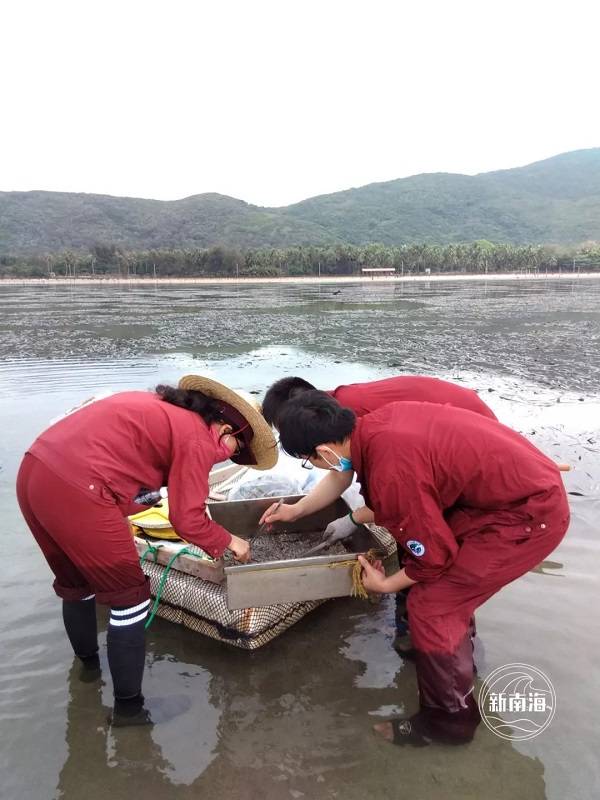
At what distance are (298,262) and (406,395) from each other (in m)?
89.4

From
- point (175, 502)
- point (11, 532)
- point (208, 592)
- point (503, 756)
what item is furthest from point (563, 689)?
point (11, 532)

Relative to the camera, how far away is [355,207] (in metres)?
186

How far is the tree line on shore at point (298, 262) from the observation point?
89.9 metres

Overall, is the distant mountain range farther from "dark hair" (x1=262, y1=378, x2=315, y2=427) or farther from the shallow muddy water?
"dark hair" (x1=262, y1=378, x2=315, y2=427)

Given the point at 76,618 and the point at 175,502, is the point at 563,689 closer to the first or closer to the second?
the point at 175,502

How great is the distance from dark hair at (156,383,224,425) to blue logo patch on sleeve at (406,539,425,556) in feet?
3.40

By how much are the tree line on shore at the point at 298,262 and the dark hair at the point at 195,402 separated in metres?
86.4

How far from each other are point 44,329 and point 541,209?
188 metres

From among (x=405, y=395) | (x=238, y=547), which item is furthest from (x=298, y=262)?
(x=238, y=547)

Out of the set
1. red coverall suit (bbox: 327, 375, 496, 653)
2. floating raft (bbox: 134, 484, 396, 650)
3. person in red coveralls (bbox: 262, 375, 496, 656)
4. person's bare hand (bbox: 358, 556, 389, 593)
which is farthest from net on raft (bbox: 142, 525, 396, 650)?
Answer: red coverall suit (bbox: 327, 375, 496, 653)

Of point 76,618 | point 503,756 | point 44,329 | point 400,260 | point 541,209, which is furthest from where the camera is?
point 541,209

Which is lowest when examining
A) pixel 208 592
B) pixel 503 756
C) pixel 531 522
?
pixel 503 756

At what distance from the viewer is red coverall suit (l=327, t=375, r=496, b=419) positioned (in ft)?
10.8

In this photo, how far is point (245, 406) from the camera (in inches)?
111
